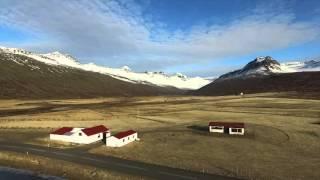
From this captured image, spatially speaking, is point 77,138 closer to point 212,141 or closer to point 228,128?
point 212,141

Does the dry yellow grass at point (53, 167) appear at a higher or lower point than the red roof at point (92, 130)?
lower

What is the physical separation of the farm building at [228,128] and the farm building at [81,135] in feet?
75.8

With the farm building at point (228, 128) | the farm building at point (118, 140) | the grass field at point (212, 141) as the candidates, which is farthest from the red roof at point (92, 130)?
the farm building at point (228, 128)

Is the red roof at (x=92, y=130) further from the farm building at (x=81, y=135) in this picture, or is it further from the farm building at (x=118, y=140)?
the farm building at (x=118, y=140)

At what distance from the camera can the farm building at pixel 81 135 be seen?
3337 inches

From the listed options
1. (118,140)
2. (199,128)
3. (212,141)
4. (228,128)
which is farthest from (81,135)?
(228,128)

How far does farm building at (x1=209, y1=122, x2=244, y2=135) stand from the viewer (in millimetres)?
92062

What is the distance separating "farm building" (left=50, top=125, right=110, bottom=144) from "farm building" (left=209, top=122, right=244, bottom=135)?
23.1m

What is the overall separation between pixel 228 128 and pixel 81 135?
100.0ft

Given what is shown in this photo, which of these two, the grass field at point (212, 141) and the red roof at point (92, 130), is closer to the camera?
the grass field at point (212, 141)

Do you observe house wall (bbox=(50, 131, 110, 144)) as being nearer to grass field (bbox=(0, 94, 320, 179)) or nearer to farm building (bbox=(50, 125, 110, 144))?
farm building (bbox=(50, 125, 110, 144))

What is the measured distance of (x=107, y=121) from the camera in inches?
4683

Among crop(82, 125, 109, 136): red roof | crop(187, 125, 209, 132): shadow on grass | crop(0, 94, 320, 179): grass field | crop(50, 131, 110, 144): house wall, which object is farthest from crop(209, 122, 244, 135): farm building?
crop(50, 131, 110, 144): house wall

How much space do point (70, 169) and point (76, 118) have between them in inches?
2523
